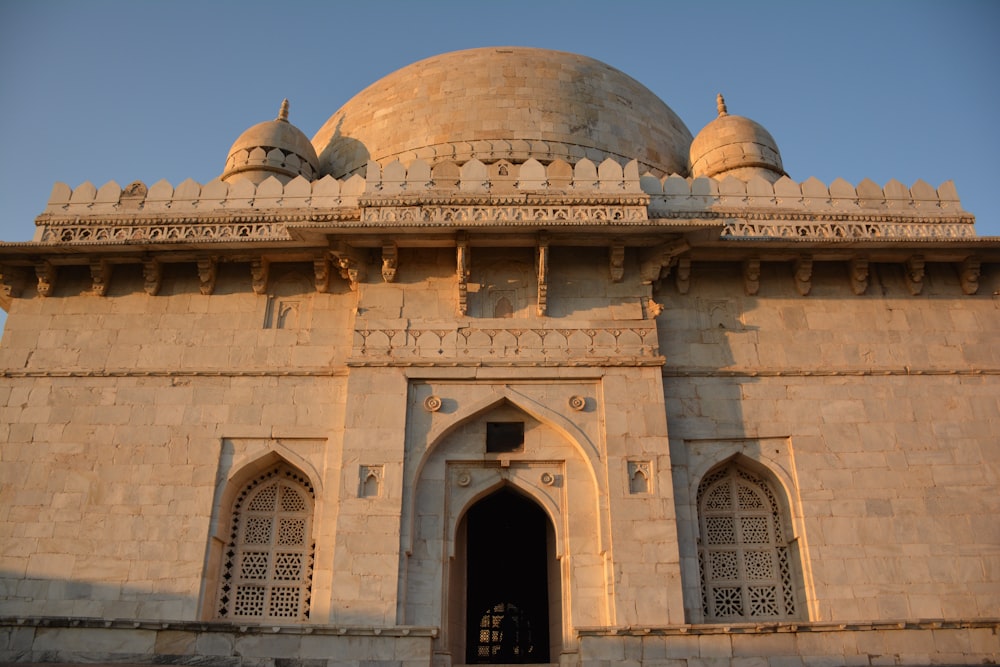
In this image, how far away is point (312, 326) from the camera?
9.84 meters

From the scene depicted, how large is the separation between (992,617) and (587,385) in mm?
4579

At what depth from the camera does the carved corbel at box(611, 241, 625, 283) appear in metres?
9.45

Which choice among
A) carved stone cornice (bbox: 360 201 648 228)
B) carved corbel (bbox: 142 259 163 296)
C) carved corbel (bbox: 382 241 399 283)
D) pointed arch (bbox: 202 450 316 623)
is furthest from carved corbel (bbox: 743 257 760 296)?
carved corbel (bbox: 142 259 163 296)

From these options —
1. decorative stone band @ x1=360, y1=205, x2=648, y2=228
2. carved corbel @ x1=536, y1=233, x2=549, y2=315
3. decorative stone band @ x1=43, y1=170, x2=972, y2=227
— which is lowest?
carved corbel @ x1=536, y1=233, x2=549, y2=315

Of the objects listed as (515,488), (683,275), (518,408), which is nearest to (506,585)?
(515,488)

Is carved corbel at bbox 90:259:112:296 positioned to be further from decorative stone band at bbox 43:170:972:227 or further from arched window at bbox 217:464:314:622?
arched window at bbox 217:464:314:622

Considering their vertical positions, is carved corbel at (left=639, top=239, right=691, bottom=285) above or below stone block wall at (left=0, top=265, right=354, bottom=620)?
above

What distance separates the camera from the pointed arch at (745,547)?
28.9 ft

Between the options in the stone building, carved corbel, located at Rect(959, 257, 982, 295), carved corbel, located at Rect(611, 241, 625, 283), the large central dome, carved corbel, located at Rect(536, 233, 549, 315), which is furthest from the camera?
the large central dome

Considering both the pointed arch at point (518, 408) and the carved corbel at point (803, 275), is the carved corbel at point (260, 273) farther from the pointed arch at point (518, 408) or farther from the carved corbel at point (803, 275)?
the carved corbel at point (803, 275)

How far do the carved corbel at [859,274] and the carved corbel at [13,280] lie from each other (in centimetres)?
998

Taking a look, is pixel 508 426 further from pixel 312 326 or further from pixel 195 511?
pixel 195 511

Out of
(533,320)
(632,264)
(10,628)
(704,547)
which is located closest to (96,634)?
(10,628)

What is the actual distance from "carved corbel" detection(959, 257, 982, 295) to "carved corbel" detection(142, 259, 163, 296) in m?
9.63
